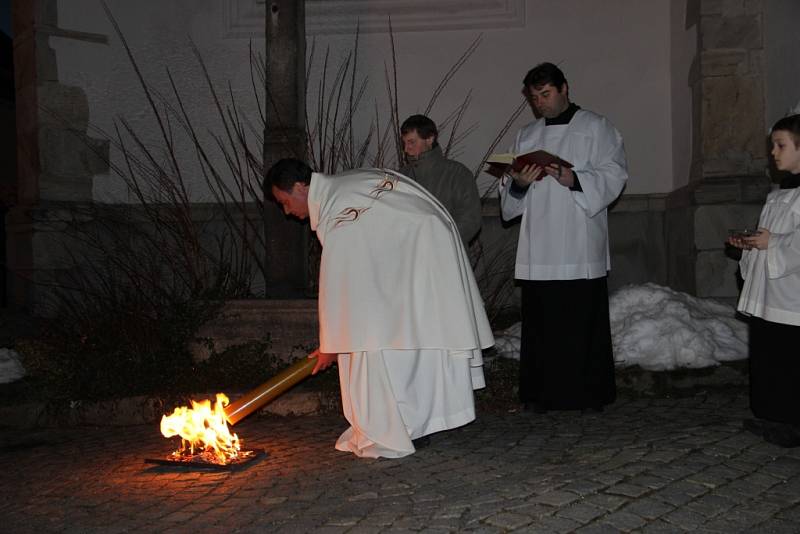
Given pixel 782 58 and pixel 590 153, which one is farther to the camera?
pixel 782 58

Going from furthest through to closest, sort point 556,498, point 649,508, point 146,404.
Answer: point 146,404, point 556,498, point 649,508

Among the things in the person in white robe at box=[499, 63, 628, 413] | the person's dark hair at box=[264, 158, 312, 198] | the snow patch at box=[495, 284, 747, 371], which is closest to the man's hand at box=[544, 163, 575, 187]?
the person in white robe at box=[499, 63, 628, 413]

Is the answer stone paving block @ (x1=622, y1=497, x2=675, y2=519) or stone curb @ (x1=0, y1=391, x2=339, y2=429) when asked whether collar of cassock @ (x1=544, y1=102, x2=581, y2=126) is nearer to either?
stone curb @ (x1=0, y1=391, x2=339, y2=429)

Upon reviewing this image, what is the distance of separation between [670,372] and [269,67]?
400 centimetres

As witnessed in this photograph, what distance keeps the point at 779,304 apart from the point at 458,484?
2046mm

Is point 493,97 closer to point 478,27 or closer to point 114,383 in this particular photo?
point 478,27

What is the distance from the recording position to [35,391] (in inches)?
269

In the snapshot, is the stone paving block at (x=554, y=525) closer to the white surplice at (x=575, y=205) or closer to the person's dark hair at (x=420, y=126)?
the white surplice at (x=575, y=205)

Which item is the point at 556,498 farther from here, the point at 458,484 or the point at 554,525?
the point at 458,484

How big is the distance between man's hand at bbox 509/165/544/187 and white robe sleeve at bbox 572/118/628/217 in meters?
0.30

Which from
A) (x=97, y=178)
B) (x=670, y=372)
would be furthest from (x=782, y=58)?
(x=97, y=178)

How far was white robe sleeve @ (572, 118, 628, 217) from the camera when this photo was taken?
5891mm

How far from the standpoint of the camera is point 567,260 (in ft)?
19.5

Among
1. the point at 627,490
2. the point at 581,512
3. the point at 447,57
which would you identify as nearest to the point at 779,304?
the point at 627,490
